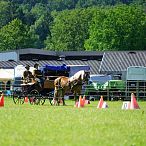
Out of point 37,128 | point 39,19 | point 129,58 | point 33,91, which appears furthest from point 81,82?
point 39,19

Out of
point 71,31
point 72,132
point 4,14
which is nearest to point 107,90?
point 72,132

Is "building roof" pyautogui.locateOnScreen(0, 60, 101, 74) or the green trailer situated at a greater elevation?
"building roof" pyautogui.locateOnScreen(0, 60, 101, 74)

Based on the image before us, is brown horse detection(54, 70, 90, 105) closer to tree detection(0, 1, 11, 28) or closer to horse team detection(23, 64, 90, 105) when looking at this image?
horse team detection(23, 64, 90, 105)

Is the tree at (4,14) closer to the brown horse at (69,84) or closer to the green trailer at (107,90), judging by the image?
the green trailer at (107,90)

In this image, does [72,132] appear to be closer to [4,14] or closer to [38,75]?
[38,75]

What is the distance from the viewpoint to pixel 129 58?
59.5 metres

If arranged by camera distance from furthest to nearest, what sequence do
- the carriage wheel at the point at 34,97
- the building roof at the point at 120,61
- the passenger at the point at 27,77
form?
the building roof at the point at 120,61 → the passenger at the point at 27,77 → the carriage wheel at the point at 34,97

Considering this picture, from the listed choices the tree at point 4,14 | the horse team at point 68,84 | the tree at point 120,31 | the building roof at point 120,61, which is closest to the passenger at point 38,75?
the horse team at point 68,84

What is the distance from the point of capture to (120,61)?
58531 mm

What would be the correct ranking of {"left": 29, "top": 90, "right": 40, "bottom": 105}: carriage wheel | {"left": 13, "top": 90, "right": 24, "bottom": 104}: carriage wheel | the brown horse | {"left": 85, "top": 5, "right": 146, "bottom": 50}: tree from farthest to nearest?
{"left": 85, "top": 5, "right": 146, "bottom": 50}: tree
{"left": 13, "top": 90, "right": 24, "bottom": 104}: carriage wheel
{"left": 29, "top": 90, "right": 40, "bottom": 105}: carriage wheel
the brown horse

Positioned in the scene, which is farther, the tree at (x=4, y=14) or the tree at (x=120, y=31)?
the tree at (x=4, y=14)

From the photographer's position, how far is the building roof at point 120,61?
5653 cm

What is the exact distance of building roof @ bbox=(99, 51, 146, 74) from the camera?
185 feet

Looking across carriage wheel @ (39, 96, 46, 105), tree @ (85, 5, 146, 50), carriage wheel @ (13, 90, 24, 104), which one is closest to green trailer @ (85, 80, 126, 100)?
carriage wheel @ (13, 90, 24, 104)
